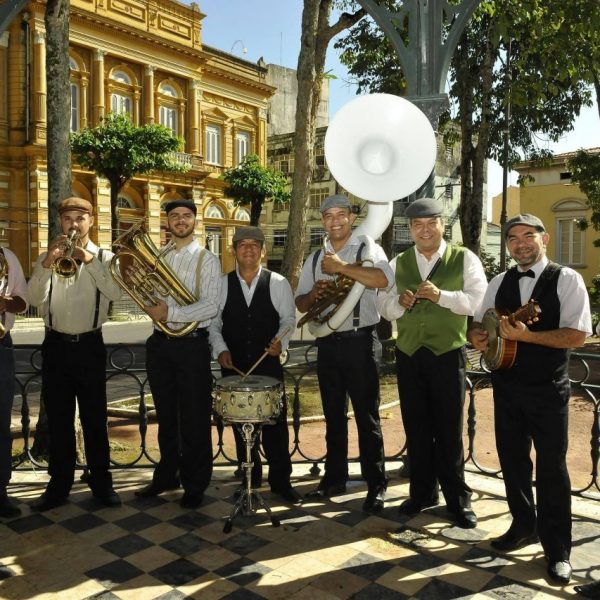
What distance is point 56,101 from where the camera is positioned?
17.4ft

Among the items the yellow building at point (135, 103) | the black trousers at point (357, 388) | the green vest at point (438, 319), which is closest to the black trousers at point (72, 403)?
the black trousers at point (357, 388)

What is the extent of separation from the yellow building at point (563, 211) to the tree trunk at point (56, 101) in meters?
26.8

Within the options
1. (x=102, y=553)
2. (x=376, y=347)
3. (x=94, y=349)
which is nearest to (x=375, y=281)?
(x=376, y=347)

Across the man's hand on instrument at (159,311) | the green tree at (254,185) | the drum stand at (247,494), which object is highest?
the green tree at (254,185)

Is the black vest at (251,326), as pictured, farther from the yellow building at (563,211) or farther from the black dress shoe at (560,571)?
the yellow building at (563,211)

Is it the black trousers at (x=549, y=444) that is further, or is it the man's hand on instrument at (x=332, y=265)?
the man's hand on instrument at (x=332, y=265)

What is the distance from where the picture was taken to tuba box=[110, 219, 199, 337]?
3818mm

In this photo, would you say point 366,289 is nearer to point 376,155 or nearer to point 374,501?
point 376,155

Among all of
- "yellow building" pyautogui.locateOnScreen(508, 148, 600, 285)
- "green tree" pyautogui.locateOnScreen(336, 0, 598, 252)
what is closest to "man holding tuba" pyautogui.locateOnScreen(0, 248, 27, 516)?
"green tree" pyautogui.locateOnScreen(336, 0, 598, 252)

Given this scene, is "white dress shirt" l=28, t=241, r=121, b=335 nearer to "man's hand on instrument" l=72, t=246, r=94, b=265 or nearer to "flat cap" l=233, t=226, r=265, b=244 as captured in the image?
"man's hand on instrument" l=72, t=246, r=94, b=265

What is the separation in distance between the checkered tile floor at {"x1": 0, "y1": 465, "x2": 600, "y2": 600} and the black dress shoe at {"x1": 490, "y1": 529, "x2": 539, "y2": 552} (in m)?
0.05

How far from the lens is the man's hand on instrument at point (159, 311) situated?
3926mm

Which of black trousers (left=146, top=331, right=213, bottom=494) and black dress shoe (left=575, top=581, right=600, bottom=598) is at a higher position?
black trousers (left=146, top=331, right=213, bottom=494)

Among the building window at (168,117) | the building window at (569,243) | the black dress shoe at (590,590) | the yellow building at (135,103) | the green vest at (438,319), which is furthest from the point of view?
the building window at (569,243)
